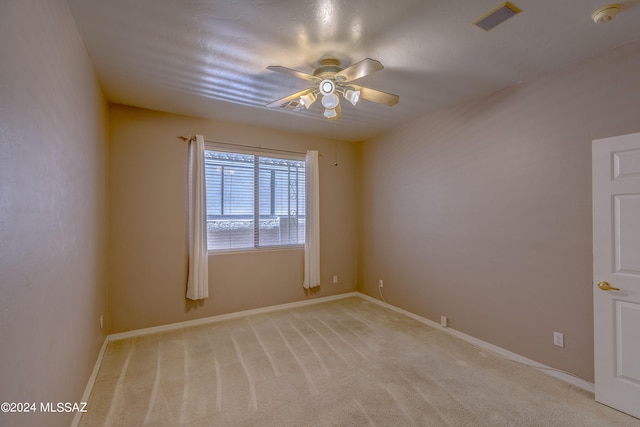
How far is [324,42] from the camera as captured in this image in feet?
6.90

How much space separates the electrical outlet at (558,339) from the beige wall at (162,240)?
3174 mm

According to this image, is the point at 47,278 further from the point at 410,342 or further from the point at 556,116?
the point at 556,116

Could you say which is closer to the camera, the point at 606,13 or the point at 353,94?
the point at 606,13

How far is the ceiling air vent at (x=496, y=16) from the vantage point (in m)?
1.74

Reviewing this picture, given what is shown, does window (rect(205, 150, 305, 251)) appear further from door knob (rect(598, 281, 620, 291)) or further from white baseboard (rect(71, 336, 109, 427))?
door knob (rect(598, 281, 620, 291))

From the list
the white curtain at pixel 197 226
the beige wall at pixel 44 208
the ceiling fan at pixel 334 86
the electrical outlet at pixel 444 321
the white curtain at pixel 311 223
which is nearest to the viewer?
the beige wall at pixel 44 208

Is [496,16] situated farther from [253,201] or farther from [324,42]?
[253,201]

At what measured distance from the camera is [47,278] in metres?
1.46

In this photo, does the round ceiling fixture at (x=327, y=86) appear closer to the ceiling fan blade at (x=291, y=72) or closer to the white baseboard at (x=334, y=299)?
the ceiling fan blade at (x=291, y=72)

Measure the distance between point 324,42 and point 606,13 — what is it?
5.84 ft

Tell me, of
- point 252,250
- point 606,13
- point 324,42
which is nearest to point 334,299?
point 252,250

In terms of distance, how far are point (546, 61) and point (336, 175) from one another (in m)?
3.05

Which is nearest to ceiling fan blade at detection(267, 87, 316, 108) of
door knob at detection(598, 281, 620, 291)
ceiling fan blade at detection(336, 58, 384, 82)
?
ceiling fan blade at detection(336, 58, 384, 82)

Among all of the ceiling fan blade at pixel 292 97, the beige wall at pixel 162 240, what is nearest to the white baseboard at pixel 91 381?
the beige wall at pixel 162 240
